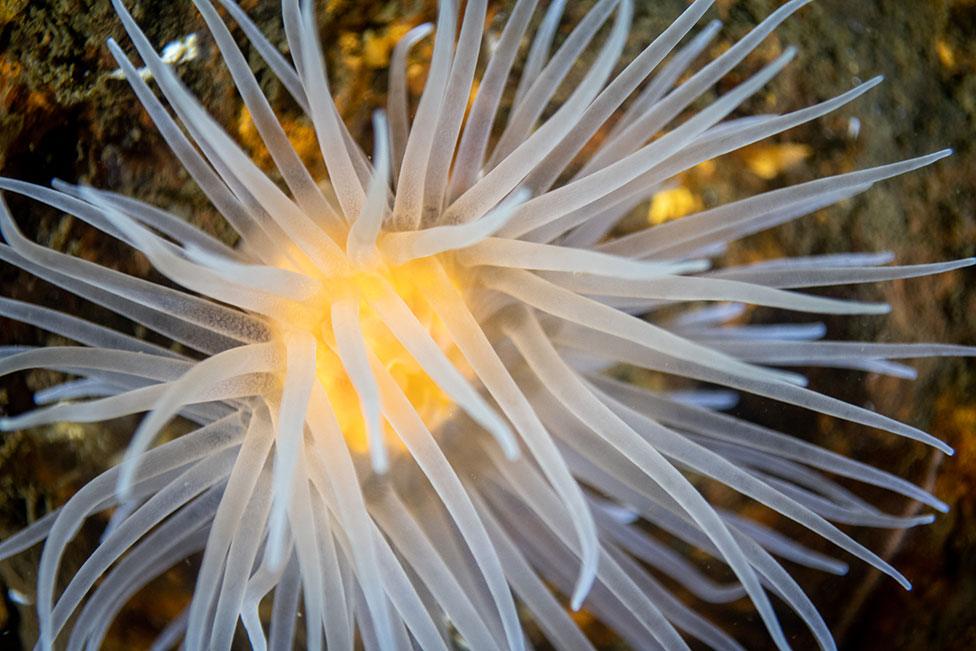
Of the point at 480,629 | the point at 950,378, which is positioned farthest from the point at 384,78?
the point at 950,378

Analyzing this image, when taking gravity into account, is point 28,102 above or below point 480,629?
above

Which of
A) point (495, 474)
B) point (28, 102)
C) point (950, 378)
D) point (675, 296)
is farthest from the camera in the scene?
point (950, 378)

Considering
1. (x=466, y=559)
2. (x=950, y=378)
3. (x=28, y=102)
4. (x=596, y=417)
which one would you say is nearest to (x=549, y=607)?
(x=466, y=559)

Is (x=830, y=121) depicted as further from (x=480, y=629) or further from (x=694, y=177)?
(x=480, y=629)

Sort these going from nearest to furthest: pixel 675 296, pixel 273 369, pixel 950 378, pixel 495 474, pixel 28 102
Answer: pixel 675 296 → pixel 273 369 → pixel 28 102 → pixel 495 474 → pixel 950 378

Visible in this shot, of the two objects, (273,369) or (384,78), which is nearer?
(273,369)

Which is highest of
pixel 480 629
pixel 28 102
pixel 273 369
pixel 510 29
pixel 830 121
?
pixel 28 102

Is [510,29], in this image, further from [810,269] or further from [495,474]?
[495,474]
